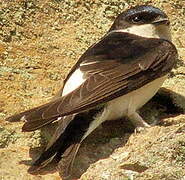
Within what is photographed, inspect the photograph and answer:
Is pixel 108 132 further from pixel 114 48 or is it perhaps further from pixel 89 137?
pixel 114 48

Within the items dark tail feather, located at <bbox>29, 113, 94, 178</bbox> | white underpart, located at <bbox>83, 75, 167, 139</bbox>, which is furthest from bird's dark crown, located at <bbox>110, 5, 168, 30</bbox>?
dark tail feather, located at <bbox>29, 113, 94, 178</bbox>

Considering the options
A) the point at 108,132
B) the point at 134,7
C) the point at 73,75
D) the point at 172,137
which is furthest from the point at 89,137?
the point at 134,7

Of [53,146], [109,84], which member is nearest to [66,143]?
[53,146]

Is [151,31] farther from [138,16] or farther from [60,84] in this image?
[60,84]

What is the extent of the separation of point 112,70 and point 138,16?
664mm

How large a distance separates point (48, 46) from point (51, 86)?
0.33 meters

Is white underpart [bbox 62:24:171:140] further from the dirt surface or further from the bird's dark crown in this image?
the bird's dark crown

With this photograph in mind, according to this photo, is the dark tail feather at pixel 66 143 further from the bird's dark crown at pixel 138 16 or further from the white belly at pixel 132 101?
the bird's dark crown at pixel 138 16

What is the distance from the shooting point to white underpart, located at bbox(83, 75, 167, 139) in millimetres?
3373

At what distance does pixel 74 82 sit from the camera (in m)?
3.37

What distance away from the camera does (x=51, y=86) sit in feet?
11.8

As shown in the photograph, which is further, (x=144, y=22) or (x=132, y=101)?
(x=144, y=22)

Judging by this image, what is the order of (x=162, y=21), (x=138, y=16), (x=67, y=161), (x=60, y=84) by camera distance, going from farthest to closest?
1. (x=138, y=16)
2. (x=162, y=21)
3. (x=60, y=84)
4. (x=67, y=161)

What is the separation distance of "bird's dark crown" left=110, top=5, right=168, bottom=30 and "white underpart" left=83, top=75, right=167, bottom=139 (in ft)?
1.38
